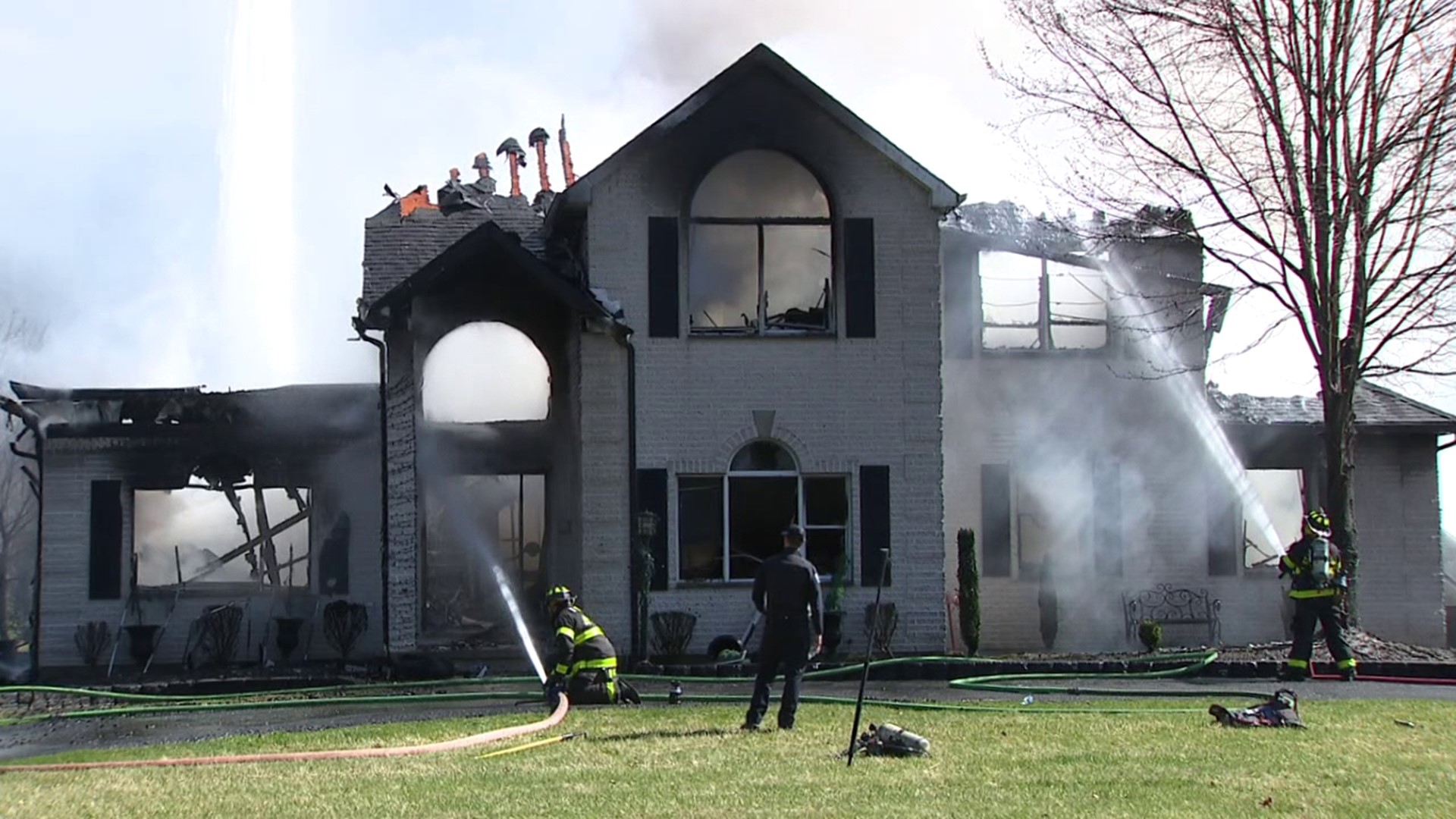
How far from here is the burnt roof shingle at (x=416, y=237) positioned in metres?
24.5

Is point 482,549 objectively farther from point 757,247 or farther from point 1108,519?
point 1108,519

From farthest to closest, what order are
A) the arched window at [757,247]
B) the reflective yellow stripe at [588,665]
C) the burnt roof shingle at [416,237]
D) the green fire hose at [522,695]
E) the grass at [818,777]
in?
the burnt roof shingle at [416,237]
the arched window at [757,247]
the reflective yellow stripe at [588,665]
the green fire hose at [522,695]
the grass at [818,777]

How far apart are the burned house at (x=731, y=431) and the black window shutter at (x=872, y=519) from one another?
38mm

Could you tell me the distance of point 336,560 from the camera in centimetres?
2480

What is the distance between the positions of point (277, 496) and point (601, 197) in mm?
7527

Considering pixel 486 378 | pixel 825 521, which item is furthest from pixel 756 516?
pixel 486 378

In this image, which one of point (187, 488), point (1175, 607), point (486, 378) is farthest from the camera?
point (1175, 607)

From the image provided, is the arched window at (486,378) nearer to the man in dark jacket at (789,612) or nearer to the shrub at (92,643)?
the shrub at (92,643)

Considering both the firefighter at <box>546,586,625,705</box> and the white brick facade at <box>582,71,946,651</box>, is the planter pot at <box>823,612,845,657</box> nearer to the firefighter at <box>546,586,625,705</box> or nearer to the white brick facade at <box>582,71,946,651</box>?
the white brick facade at <box>582,71,946,651</box>

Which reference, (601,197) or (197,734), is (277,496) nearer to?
(601,197)

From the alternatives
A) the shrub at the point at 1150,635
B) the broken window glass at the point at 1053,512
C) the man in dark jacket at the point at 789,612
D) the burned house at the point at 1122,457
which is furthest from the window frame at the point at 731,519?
the man in dark jacket at the point at 789,612

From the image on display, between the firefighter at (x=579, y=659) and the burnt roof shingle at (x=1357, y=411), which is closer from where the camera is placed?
the firefighter at (x=579, y=659)

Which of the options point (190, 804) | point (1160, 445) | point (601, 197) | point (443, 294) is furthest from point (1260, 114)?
point (190, 804)

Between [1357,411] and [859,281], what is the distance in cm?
945
